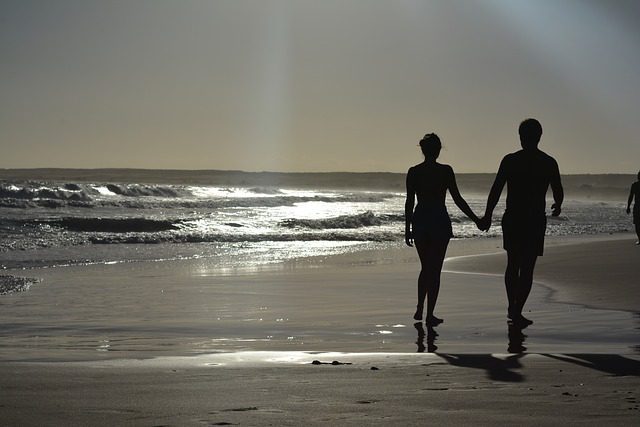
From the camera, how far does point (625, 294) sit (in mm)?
10930

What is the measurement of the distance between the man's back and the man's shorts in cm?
5

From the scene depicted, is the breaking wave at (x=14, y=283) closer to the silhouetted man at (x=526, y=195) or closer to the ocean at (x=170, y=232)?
the ocean at (x=170, y=232)

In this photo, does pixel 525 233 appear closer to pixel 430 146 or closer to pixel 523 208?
pixel 523 208

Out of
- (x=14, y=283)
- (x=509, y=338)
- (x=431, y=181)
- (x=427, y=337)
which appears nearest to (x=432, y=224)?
(x=431, y=181)

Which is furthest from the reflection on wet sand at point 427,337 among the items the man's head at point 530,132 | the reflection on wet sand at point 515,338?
the man's head at point 530,132

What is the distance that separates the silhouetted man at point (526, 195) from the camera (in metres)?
7.89

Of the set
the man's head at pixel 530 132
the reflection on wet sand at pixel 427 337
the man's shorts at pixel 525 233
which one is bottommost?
the reflection on wet sand at pixel 427 337

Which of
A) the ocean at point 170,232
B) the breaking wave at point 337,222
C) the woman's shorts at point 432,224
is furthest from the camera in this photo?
the breaking wave at point 337,222

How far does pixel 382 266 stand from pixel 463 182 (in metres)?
132

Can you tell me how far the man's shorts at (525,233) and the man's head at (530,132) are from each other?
60 cm

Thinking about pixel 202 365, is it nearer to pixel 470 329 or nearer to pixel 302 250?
pixel 470 329

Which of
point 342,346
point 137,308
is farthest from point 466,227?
point 342,346

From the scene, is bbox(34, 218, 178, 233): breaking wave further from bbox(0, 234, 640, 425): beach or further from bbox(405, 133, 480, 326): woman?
bbox(405, 133, 480, 326): woman

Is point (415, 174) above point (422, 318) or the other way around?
above
